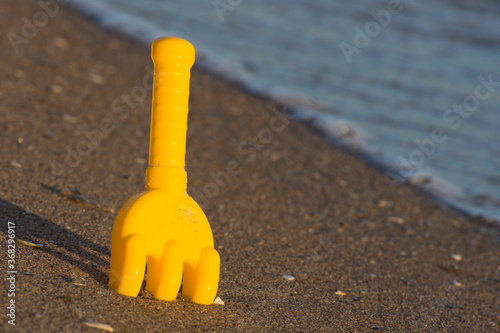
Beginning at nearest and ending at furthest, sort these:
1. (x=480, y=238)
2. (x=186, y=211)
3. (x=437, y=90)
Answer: (x=186, y=211), (x=480, y=238), (x=437, y=90)

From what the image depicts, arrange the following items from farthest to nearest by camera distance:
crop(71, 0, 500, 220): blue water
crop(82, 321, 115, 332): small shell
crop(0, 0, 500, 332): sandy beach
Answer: crop(71, 0, 500, 220): blue water → crop(0, 0, 500, 332): sandy beach → crop(82, 321, 115, 332): small shell

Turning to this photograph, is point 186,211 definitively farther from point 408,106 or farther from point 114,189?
point 408,106

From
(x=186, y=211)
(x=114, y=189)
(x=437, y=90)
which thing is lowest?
(x=437, y=90)

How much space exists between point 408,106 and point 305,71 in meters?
1.39

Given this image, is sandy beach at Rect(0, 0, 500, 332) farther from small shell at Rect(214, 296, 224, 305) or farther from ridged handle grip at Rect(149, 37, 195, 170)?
ridged handle grip at Rect(149, 37, 195, 170)

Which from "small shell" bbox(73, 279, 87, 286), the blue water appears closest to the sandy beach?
"small shell" bbox(73, 279, 87, 286)

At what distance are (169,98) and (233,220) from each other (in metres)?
1.41

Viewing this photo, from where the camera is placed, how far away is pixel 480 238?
410cm

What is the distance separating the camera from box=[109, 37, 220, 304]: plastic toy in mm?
2230

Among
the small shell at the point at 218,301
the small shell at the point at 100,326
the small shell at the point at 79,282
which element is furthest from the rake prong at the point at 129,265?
the small shell at the point at 218,301

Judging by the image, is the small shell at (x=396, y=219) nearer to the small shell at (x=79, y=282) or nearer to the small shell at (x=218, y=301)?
the small shell at (x=218, y=301)

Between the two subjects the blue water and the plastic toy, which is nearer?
the plastic toy

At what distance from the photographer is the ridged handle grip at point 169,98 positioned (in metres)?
2.23

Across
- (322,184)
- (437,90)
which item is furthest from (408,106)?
(322,184)
